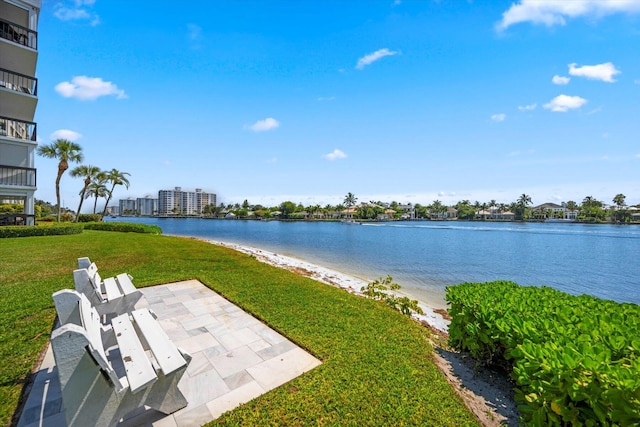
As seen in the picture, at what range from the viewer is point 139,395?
7.81ft

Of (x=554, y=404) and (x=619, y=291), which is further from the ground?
(x=554, y=404)

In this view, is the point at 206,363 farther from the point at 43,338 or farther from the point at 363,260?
the point at 363,260

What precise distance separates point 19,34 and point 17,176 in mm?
→ 9621

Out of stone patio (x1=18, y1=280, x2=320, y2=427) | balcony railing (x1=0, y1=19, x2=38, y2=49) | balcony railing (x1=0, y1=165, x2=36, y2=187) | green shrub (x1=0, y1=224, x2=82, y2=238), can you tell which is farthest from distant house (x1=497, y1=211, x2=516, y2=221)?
balcony railing (x1=0, y1=19, x2=38, y2=49)

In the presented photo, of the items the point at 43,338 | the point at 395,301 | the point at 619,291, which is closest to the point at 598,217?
the point at 619,291

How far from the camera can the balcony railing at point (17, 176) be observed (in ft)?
54.5

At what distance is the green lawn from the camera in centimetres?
290

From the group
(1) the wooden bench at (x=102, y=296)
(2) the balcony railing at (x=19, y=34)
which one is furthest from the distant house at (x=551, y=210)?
(2) the balcony railing at (x=19, y=34)

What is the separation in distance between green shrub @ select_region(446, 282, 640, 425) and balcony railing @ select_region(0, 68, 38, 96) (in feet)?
85.6

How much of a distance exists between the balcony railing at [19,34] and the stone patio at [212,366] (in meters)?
23.6

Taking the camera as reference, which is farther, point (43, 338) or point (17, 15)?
point (17, 15)

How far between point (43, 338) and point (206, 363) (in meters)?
2.79

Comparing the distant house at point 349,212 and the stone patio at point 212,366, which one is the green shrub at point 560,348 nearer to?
the stone patio at point 212,366

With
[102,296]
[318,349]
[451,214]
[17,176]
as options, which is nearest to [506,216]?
[451,214]
